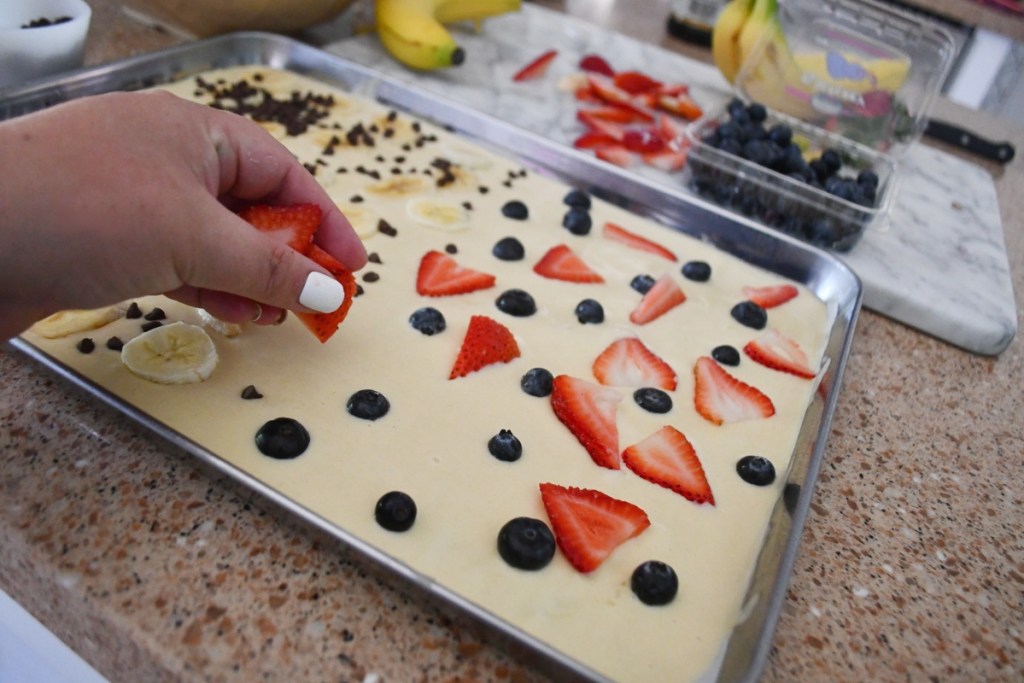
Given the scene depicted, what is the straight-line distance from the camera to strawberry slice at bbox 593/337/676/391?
103 centimetres

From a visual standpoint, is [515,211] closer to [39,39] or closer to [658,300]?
[658,300]

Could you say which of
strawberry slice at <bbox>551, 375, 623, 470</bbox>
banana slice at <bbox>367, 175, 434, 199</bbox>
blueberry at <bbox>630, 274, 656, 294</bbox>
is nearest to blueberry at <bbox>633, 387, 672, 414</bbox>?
strawberry slice at <bbox>551, 375, 623, 470</bbox>

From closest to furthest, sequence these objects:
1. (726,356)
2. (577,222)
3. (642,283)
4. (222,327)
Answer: (222,327), (726,356), (642,283), (577,222)

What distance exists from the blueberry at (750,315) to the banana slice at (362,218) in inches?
22.6

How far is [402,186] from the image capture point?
52.7 inches

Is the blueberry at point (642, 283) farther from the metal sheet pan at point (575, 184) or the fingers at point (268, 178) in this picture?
the fingers at point (268, 178)

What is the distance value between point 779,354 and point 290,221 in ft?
2.31

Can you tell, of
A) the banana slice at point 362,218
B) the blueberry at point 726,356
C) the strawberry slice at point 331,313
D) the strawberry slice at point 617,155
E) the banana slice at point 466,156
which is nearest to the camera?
the strawberry slice at point 331,313

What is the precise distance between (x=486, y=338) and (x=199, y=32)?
1194mm

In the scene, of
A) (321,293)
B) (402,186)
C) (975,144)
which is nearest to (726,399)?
(321,293)

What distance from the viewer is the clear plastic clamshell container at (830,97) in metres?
1.51

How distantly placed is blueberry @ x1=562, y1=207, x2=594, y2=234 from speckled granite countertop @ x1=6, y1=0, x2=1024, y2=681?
1.80 feet

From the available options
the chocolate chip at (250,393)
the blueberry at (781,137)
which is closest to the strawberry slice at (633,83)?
the blueberry at (781,137)

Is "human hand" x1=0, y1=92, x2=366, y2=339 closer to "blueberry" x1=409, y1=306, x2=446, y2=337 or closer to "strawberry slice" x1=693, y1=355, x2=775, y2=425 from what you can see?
"blueberry" x1=409, y1=306, x2=446, y2=337
